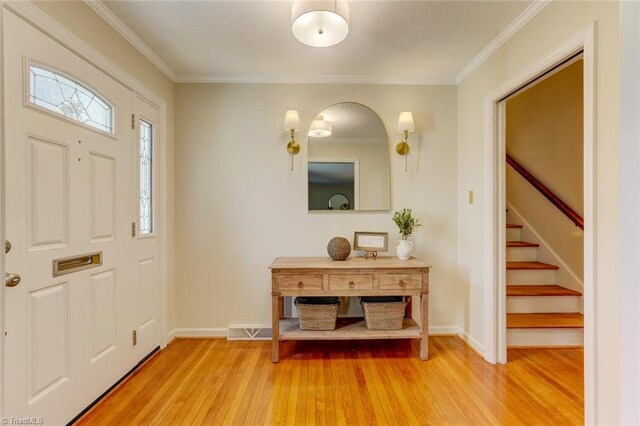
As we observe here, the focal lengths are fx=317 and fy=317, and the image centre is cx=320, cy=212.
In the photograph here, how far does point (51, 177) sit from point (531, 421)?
116 inches

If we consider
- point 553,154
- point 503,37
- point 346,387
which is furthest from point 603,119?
point 553,154

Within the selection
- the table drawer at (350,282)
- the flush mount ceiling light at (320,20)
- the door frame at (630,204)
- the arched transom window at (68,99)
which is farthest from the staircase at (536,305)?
the arched transom window at (68,99)

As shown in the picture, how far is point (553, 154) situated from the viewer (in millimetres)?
3562

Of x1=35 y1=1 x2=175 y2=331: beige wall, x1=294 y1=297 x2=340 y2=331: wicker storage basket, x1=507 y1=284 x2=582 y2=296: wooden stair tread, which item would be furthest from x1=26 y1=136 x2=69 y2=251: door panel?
x1=507 y1=284 x2=582 y2=296: wooden stair tread

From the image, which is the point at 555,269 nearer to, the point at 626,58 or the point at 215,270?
the point at 626,58

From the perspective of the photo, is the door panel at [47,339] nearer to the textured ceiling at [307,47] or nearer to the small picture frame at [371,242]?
the textured ceiling at [307,47]

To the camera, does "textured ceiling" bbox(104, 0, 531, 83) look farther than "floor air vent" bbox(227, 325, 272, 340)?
No

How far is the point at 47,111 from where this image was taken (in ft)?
5.32

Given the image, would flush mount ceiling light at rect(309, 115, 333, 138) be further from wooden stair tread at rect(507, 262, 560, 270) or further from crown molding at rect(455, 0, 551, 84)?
wooden stair tread at rect(507, 262, 560, 270)

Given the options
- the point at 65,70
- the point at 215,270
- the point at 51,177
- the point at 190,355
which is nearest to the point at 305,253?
the point at 215,270

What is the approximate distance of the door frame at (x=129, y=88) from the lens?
59.4 inches

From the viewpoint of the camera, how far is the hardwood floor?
1.84 m

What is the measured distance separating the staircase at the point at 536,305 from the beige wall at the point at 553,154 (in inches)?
10.8

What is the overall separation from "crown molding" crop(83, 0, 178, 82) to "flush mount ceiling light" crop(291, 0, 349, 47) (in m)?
1.28
